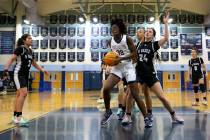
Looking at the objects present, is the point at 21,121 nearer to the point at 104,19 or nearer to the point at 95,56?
the point at 95,56

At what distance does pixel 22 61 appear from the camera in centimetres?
602

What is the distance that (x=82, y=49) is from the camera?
85.1 ft

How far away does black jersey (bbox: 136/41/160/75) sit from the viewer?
5.65 m

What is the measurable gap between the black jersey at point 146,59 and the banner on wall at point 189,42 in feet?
68.3

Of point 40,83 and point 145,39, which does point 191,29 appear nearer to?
point 40,83

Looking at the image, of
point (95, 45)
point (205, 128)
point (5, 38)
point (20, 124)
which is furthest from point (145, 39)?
point (5, 38)

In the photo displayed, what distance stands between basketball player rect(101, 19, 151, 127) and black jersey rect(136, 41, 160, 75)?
0.93 feet

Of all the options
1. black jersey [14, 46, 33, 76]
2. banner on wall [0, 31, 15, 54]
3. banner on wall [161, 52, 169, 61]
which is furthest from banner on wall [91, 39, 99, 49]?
black jersey [14, 46, 33, 76]

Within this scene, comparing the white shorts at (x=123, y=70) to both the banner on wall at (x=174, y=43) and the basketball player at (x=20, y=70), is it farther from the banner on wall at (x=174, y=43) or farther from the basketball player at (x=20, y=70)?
the banner on wall at (x=174, y=43)

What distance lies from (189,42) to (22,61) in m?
21.7

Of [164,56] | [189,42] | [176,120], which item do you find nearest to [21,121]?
[176,120]

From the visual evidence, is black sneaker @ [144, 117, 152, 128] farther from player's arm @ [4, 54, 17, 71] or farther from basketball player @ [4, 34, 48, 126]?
player's arm @ [4, 54, 17, 71]

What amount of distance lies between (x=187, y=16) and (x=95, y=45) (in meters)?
8.00

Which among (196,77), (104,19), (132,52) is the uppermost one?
(104,19)
